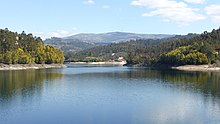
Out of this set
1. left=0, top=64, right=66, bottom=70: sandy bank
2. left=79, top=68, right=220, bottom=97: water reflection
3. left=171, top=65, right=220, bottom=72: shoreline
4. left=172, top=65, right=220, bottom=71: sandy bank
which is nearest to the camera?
left=79, top=68, right=220, bottom=97: water reflection

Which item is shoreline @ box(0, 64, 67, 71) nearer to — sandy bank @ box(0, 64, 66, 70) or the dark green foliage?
sandy bank @ box(0, 64, 66, 70)

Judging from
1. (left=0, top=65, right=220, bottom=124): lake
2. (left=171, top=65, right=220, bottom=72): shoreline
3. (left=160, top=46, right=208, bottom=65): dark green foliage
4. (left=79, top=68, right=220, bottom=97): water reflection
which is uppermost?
(left=160, top=46, right=208, bottom=65): dark green foliage

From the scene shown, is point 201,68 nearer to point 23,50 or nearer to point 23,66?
point 23,66

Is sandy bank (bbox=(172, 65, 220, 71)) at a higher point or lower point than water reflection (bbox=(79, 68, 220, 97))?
higher

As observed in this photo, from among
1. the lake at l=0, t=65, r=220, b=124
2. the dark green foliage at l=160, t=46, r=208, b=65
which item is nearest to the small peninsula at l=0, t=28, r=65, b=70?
the dark green foliage at l=160, t=46, r=208, b=65

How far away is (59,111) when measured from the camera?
4016 centimetres

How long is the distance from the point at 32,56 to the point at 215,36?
85.2 meters

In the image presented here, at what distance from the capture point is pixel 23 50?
155 metres

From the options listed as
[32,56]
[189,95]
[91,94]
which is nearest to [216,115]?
[189,95]

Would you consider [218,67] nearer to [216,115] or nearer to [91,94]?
[91,94]

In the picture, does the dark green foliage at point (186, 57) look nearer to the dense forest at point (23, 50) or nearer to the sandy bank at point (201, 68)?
the sandy bank at point (201, 68)

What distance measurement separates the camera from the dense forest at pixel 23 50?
5285 inches

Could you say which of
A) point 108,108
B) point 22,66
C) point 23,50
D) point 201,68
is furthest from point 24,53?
point 108,108

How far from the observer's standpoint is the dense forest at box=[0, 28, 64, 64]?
5285 inches
